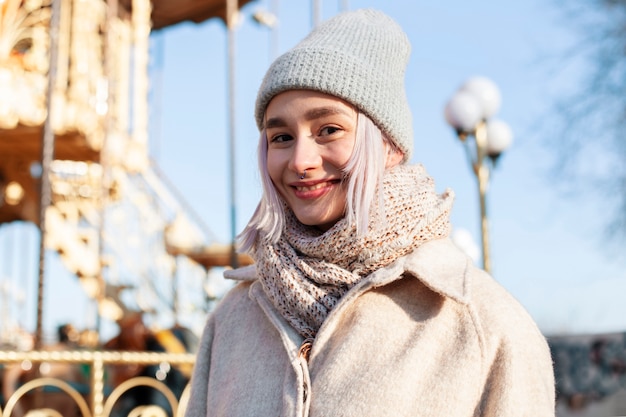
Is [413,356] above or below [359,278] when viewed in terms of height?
below

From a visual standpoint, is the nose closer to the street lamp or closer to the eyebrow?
the eyebrow

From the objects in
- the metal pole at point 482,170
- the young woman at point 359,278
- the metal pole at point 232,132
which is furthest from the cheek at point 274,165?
the metal pole at point 482,170

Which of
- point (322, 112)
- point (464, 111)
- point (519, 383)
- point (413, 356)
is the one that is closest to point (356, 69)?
point (322, 112)

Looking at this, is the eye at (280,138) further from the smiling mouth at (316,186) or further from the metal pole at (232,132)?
the metal pole at (232,132)

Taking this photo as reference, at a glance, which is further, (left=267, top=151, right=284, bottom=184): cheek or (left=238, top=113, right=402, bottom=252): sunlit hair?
(left=267, top=151, right=284, bottom=184): cheek

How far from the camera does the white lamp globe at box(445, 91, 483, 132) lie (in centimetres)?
733

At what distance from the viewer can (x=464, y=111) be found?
7324 mm

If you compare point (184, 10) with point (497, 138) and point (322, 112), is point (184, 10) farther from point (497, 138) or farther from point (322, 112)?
point (322, 112)

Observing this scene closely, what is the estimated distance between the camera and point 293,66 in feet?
4.73

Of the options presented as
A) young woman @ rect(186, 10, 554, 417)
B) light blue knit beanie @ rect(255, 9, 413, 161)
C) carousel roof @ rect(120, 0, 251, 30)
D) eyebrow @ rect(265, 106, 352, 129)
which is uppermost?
carousel roof @ rect(120, 0, 251, 30)

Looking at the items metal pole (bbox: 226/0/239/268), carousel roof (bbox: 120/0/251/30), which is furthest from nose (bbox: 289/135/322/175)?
carousel roof (bbox: 120/0/251/30)

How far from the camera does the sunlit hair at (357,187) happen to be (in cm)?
137

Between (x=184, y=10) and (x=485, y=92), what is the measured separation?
601cm

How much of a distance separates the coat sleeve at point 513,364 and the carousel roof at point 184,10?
10179 mm
